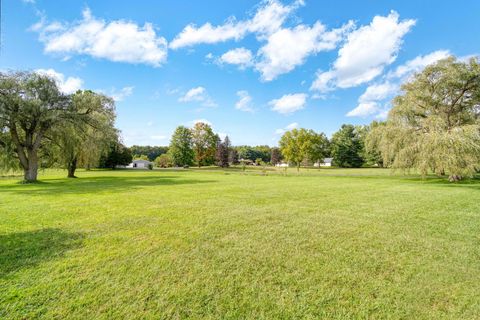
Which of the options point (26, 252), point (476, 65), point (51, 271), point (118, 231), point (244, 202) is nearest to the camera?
point (51, 271)

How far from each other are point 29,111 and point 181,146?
3736cm

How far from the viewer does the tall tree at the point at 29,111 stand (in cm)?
1511

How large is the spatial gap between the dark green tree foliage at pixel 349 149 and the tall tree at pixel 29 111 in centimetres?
5379

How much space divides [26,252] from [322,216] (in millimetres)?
6468

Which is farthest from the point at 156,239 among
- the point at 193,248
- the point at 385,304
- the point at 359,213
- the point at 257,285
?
the point at 359,213

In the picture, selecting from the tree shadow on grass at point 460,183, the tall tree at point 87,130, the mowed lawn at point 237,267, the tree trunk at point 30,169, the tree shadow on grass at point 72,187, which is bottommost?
the mowed lawn at point 237,267

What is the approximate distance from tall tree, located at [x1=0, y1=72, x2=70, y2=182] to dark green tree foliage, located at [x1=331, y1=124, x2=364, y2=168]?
53.8 meters

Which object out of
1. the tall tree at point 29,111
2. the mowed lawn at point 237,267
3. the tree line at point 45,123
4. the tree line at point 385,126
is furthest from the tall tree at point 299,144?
the mowed lawn at point 237,267

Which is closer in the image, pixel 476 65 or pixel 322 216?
pixel 322 216

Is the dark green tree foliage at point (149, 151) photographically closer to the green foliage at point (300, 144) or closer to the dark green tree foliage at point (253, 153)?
the dark green tree foliage at point (253, 153)

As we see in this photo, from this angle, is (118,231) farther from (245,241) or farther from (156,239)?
(245,241)

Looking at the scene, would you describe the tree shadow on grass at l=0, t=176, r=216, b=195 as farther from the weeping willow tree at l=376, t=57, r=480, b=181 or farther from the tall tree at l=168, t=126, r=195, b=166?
the tall tree at l=168, t=126, r=195, b=166

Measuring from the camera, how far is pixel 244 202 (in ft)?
28.7

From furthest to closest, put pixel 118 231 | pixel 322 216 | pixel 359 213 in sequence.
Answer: pixel 359 213, pixel 322 216, pixel 118 231
